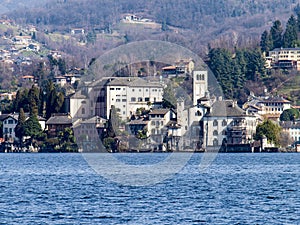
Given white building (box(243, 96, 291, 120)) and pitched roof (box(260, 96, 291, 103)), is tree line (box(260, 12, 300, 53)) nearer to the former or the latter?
pitched roof (box(260, 96, 291, 103))

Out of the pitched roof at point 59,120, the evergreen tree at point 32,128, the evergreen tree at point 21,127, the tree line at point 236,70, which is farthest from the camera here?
the tree line at point 236,70

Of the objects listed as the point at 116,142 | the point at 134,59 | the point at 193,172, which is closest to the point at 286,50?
the point at 134,59

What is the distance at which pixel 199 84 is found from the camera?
418 feet

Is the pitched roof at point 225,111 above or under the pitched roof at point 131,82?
under

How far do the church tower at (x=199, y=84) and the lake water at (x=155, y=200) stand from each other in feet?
221

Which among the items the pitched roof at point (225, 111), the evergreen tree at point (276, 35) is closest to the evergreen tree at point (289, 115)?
the pitched roof at point (225, 111)

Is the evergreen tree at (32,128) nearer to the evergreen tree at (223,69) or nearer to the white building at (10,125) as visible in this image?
the white building at (10,125)

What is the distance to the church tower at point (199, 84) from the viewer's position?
403ft

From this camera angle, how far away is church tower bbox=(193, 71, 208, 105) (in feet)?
403

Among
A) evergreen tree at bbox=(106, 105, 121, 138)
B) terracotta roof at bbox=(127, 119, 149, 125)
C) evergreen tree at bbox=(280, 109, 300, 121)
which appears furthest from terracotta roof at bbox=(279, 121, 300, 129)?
evergreen tree at bbox=(106, 105, 121, 138)

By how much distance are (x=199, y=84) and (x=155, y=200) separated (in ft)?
294

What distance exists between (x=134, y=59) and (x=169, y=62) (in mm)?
7722

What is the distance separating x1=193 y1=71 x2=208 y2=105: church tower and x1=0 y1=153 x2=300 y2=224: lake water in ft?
221

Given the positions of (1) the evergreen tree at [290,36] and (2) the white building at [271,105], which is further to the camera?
(1) the evergreen tree at [290,36]
